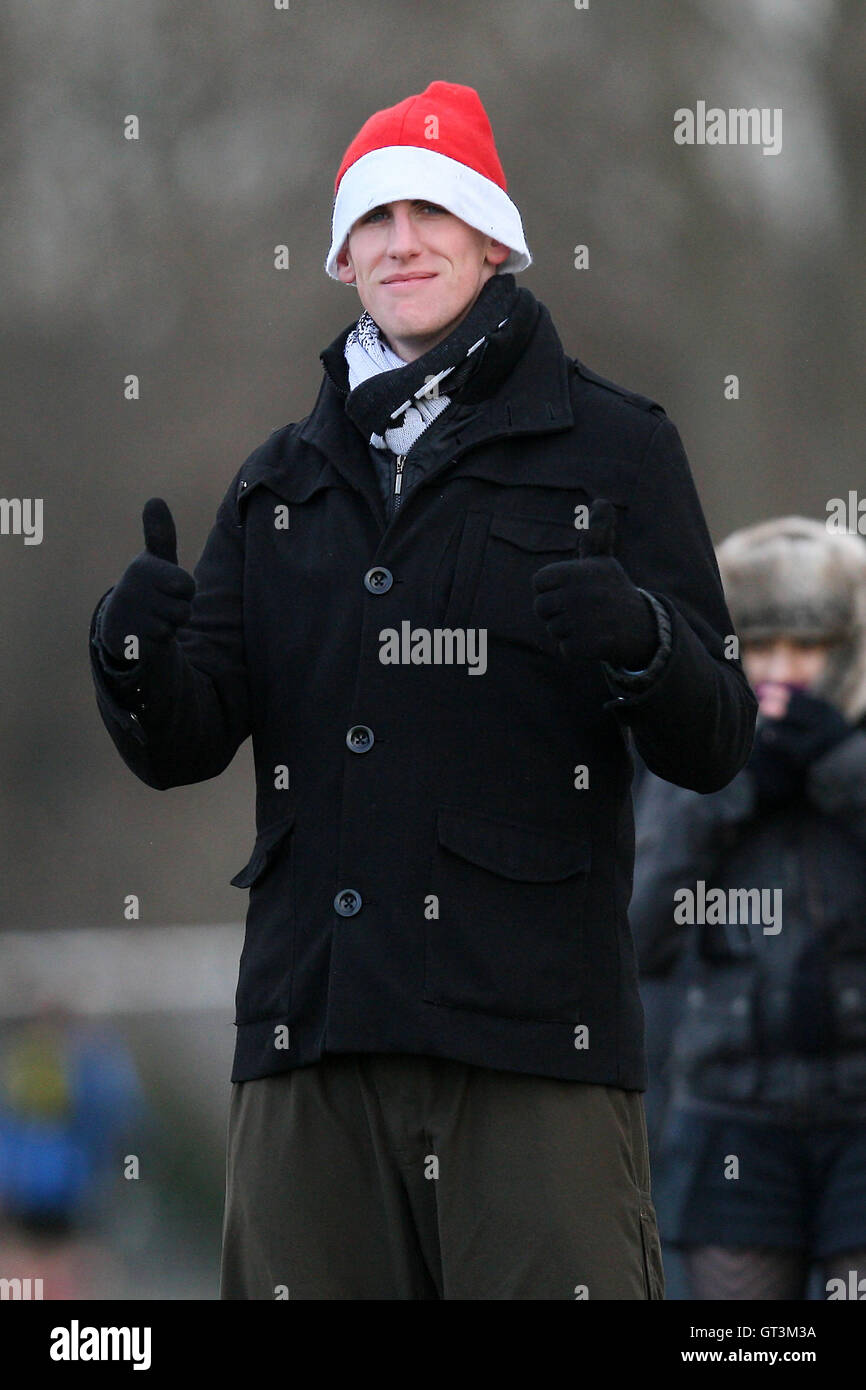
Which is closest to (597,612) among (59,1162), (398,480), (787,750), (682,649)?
(682,649)

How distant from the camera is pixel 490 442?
2.45m

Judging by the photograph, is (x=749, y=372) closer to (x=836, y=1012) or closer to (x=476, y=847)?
(x=836, y=1012)

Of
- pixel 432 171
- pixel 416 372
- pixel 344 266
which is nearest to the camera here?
pixel 416 372

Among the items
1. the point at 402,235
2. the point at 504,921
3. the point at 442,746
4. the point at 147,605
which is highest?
the point at 402,235

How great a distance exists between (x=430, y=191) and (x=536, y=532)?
0.40m

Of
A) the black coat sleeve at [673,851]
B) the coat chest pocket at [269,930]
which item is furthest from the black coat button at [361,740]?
the black coat sleeve at [673,851]

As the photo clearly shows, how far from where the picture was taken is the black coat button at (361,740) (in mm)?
2357

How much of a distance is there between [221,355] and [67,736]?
60.4 inches

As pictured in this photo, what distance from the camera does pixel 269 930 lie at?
2.40 m

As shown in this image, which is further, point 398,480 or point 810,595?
point 810,595

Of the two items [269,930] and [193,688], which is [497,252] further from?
[269,930]

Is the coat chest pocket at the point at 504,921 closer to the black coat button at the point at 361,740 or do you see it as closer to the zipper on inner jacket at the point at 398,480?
the black coat button at the point at 361,740

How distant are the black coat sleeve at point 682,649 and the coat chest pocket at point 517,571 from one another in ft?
0.25

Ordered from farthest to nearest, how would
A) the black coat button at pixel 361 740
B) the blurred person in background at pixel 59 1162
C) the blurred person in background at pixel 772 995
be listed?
the blurred person in background at pixel 59 1162 → the blurred person in background at pixel 772 995 → the black coat button at pixel 361 740
